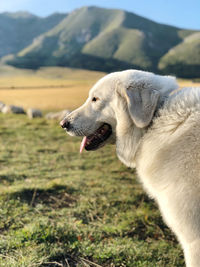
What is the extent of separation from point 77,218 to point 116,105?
2.24m

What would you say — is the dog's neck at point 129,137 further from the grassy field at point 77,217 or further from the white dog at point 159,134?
the grassy field at point 77,217

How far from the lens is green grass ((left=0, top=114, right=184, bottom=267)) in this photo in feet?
11.0

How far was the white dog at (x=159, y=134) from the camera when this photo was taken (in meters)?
2.42

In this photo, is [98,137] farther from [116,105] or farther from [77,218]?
[77,218]

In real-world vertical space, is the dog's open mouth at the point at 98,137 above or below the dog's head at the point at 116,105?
below

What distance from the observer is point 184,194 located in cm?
241

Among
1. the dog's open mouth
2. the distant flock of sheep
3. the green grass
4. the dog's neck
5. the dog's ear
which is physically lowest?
the distant flock of sheep

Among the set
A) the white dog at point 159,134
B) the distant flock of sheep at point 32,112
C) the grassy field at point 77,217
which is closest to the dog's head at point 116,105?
the white dog at point 159,134

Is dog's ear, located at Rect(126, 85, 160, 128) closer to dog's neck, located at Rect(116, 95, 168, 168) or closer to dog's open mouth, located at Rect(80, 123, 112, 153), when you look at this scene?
dog's neck, located at Rect(116, 95, 168, 168)

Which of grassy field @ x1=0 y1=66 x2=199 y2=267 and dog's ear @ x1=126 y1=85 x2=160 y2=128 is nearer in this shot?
dog's ear @ x1=126 y1=85 x2=160 y2=128

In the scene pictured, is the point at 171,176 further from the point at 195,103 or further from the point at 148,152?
the point at 195,103

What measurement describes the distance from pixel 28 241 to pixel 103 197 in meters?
1.99

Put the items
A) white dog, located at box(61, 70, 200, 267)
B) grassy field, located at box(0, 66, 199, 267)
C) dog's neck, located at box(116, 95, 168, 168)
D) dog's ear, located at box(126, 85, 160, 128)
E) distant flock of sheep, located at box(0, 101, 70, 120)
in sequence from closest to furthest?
white dog, located at box(61, 70, 200, 267)
dog's ear, located at box(126, 85, 160, 128)
dog's neck, located at box(116, 95, 168, 168)
grassy field, located at box(0, 66, 199, 267)
distant flock of sheep, located at box(0, 101, 70, 120)

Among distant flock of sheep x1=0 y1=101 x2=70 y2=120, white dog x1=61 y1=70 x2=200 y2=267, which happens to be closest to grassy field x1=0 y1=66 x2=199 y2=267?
white dog x1=61 y1=70 x2=200 y2=267
